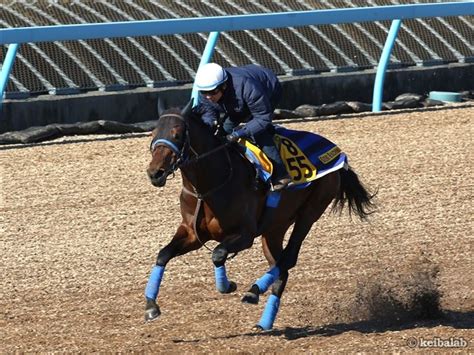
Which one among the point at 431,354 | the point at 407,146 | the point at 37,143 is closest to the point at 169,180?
the point at 37,143

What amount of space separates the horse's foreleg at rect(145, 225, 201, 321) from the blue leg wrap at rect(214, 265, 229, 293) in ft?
0.67

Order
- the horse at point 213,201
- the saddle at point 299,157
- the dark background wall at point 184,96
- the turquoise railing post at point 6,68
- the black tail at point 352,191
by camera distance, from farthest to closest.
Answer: the dark background wall at point 184,96
the turquoise railing post at point 6,68
the black tail at point 352,191
the saddle at point 299,157
the horse at point 213,201

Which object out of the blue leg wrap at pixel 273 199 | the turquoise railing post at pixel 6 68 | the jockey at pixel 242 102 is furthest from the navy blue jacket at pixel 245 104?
the turquoise railing post at pixel 6 68

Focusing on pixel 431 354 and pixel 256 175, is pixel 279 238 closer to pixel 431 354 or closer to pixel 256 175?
pixel 256 175

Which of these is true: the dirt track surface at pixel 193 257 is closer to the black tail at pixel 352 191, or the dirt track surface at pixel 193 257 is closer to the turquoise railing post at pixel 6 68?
the black tail at pixel 352 191

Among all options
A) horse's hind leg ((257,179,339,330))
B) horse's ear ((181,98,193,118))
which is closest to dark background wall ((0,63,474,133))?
horse's hind leg ((257,179,339,330))

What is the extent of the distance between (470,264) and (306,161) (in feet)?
6.67

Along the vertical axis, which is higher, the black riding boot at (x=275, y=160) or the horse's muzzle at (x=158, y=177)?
the black riding boot at (x=275, y=160)

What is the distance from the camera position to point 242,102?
737 centimetres

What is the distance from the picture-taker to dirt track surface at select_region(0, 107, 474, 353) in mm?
7266

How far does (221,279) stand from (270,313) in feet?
1.49

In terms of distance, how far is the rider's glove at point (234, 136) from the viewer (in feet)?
24.0

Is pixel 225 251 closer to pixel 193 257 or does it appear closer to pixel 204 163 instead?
pixel 204 163

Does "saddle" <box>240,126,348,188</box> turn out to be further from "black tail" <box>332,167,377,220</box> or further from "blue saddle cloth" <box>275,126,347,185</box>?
"black tail" <box>332,167,377,220</box>
